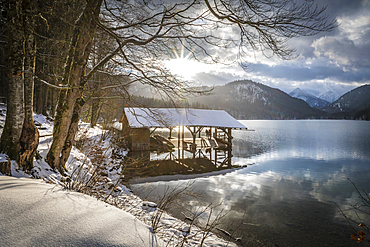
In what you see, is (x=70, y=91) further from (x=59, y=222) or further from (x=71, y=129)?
(x=59, y=222)

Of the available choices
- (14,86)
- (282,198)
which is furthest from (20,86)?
(282,198)

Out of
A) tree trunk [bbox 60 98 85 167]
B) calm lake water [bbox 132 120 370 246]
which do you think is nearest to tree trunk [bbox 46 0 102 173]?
tree trunk [bbox 60 98 85 167]

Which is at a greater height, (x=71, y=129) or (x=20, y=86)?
(x=20, y=86)

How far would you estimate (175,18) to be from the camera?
181 inches

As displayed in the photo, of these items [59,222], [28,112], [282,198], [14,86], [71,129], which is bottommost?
[282,198]

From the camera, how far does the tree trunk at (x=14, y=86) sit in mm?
3785

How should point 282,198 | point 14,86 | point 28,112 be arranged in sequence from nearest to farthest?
point 14,86 → point 28,112 → point 282,198

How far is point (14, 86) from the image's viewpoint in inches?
157

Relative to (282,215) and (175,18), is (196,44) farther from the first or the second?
(282,215)

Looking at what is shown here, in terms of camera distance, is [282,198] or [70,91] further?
[282,198]

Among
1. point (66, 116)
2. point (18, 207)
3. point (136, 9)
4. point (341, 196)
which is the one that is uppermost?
point (136, 9)

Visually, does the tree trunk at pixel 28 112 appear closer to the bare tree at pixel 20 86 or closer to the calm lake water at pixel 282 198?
the bare tree at pixel 20 86

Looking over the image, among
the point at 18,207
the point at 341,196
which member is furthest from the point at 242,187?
the point at 18,207

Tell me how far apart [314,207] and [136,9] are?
10.7m
